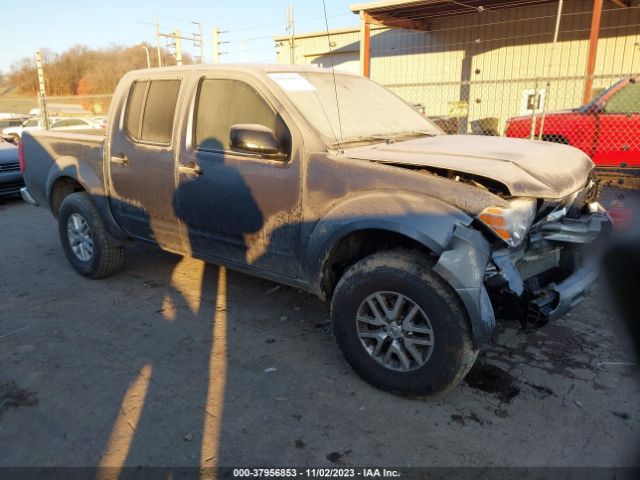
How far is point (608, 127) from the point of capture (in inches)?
295

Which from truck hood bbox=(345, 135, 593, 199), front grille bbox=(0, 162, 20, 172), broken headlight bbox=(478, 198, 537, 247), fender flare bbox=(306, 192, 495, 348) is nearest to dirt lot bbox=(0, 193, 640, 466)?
fender flare bbox=(306, 192, 495, 348)

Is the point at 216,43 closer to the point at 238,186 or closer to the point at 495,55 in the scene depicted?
the point at 495,55

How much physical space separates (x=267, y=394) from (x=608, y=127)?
7.05 metres

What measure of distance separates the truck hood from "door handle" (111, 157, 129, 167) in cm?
212

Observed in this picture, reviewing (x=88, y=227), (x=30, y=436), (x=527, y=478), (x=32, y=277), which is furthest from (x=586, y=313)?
(x=32, y=277)

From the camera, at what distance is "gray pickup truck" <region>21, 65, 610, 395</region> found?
8.69ft

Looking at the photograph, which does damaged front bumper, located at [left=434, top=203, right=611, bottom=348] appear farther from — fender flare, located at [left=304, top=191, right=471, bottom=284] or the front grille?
the front grille

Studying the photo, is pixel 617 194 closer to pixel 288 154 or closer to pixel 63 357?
pixel 288 154

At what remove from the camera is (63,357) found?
11.2 ft

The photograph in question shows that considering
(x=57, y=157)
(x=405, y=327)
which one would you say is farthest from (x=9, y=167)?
(x=405, y=327)

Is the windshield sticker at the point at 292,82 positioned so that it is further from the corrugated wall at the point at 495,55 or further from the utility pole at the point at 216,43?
the utility pole at the point at 216,43

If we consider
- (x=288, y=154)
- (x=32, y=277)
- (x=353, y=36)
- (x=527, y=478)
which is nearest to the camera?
(x=527, y=478)

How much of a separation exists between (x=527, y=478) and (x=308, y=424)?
111cm

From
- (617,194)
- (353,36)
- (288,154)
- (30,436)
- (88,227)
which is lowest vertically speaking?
(30,436)
